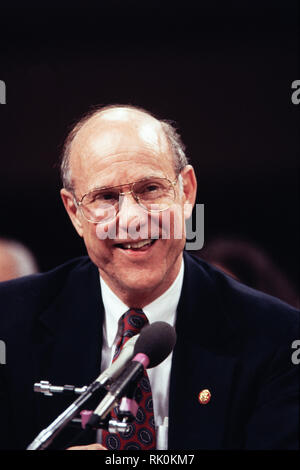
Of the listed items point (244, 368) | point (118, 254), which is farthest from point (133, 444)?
point (118, 254)

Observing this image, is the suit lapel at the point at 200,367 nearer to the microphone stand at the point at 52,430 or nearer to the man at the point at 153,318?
the man at the point at 153,318

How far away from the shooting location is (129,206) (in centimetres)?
156

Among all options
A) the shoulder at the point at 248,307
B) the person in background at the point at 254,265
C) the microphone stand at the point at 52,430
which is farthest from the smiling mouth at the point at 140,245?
the microphone stand at the point at 52,430

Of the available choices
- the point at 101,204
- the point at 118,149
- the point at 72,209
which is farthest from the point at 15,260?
the point at 118,149

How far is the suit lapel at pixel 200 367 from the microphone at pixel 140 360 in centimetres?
36

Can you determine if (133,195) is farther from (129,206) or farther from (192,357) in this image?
(192,357)

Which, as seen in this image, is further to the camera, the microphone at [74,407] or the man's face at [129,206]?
the man's face at [129,206]

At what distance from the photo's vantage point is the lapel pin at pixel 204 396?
1.53 m

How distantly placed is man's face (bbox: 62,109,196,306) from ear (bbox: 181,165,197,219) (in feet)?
0.20

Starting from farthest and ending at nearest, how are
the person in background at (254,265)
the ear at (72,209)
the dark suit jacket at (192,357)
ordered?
the person in background at (254,265) → the ear at (72,209) → the dark suit jacket at (192,357)

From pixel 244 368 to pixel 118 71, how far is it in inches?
42.8

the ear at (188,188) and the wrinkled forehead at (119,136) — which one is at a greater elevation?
the wrinkled forehead at (119,136)

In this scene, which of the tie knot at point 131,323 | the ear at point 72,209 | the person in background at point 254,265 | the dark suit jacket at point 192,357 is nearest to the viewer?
the dark suit jacket at point 192,357

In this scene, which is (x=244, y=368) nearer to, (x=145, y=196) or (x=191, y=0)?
(x=145, y=196)
